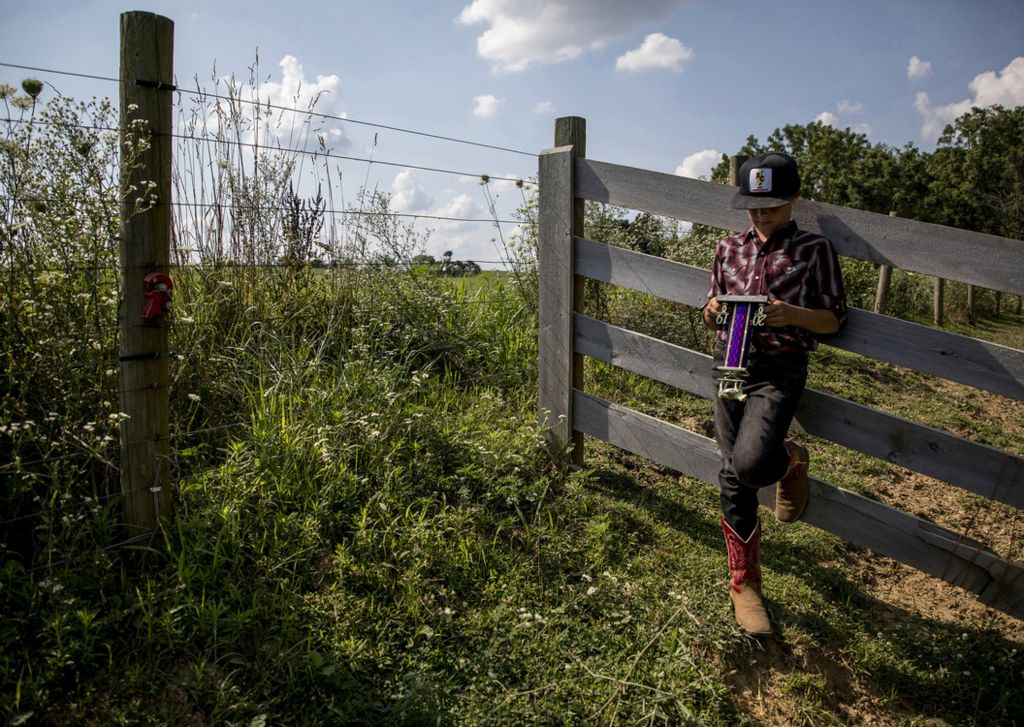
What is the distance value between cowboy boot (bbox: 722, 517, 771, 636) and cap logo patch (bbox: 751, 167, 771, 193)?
149cm

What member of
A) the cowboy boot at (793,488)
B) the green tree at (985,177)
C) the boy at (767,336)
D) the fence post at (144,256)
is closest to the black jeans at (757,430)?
the boy at (767,336)

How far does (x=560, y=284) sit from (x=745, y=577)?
1878 millimetres

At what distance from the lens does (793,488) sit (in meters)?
3.20

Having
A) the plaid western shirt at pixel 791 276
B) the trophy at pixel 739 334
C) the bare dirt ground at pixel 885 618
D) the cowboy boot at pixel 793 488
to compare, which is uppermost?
the plaid western shirt at pixel 791 276

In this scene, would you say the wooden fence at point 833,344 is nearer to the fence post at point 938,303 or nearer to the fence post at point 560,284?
the fence post at point 560,284

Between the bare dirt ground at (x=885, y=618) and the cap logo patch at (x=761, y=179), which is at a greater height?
the cap logo patch at (x=761, y=179)

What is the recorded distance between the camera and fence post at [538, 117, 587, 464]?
4000 mm

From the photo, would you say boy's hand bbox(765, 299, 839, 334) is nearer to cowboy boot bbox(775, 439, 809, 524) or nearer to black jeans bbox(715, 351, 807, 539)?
black jeans bbox(715, 351, 807, 539)

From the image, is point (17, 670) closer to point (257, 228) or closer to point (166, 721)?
point (166, 721)

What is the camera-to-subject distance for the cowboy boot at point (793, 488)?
3.15 meters

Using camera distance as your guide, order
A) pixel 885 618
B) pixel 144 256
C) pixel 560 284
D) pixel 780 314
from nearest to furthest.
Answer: pixel 144 256
pixel 780 314
pixel 885 618
pixel 560 284

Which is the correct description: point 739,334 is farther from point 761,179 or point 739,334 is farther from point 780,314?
point 761,179

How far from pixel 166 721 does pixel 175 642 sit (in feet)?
0.99

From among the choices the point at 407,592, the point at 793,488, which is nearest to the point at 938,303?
the point at 793,488
